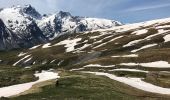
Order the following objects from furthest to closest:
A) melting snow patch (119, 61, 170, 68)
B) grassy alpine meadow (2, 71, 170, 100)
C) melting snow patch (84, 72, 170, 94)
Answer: melting snow patch (119, 61, 170, 68)
melting snow patch (84, 72, 170, 94)
grassy alpine meadow (2, 71, 170, 100)

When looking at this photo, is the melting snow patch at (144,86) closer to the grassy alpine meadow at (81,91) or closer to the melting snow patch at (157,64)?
the grassy alpine meadow at (81,91)

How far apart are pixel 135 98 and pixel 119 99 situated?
388cm

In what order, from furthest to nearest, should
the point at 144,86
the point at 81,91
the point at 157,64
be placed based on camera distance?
1. the point at 157,64
2. the point at 144,86
3. the point at 81,91

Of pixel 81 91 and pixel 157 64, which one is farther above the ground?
pixel 157 64

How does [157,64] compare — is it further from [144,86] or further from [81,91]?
[81,91]

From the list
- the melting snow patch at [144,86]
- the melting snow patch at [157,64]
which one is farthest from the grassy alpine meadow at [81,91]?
the melting snow patch at [157,64]

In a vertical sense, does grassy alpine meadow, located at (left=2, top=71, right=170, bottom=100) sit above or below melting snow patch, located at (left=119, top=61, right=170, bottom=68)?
below

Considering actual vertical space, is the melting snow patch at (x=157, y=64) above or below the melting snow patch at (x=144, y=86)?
above

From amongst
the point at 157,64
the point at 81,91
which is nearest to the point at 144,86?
the point at 81,91

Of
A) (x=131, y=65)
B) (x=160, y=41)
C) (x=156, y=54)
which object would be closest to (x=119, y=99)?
(x=131, y=65)

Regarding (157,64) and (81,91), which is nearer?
(81,91)

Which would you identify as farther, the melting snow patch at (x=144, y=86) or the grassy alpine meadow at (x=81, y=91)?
the melting snow patch at (x=144, y=86)

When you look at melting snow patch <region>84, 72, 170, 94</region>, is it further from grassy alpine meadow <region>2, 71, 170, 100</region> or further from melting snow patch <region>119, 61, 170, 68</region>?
melting snow patch <region>119, 61, 170, 68</region>

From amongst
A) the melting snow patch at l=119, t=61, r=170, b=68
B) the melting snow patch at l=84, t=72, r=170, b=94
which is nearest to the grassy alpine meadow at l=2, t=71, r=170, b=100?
the melting snow patch at l=84, t=72, r=170, b=94
